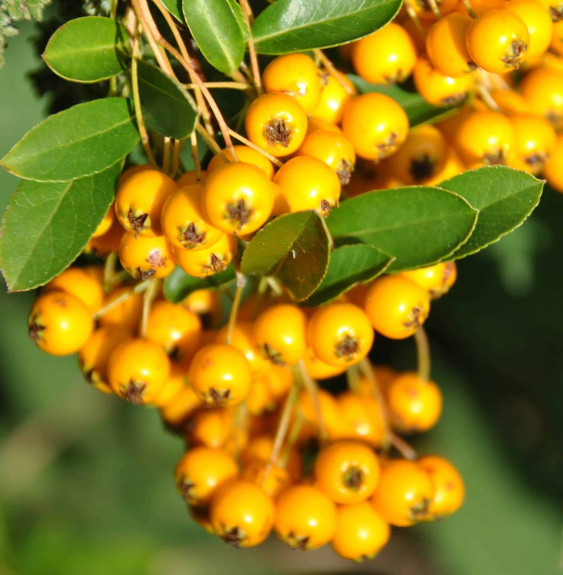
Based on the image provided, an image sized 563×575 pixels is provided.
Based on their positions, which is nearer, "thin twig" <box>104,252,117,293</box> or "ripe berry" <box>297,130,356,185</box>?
"ripe berry" <box>297,130,356,185</box>

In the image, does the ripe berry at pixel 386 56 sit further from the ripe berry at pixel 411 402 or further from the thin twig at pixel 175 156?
the ripe berry at pixel 411 402

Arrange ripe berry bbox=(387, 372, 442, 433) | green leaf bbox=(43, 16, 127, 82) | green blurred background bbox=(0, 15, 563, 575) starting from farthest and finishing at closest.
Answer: green blurred background bbox=(0, 15, 563, 575)
ripe berry bbox=(387, 372, 442, 433)
green leaf bbox=(43, 16, 127, 82)

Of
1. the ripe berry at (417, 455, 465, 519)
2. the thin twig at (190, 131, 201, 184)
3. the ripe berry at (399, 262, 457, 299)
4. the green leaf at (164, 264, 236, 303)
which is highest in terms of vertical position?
the thin twig at (190, 131, 201, 184)

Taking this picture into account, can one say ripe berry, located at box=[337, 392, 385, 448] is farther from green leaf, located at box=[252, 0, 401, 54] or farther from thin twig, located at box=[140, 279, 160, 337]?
green leaf, located at box=[252, 0, 401, 54]

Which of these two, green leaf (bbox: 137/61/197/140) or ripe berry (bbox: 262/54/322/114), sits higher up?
green leaf (bbox: 137/61/197/140)

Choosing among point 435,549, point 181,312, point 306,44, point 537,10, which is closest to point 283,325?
point 181,312

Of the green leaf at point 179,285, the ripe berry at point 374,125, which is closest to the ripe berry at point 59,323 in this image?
the green leaf at point 179,285

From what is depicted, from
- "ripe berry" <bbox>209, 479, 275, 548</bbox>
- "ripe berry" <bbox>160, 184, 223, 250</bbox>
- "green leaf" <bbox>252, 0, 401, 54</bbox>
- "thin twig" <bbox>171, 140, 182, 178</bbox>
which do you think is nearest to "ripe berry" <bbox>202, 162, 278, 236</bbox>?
"ripe berry" <bbox>160, 184, 223, 250</bbox>
